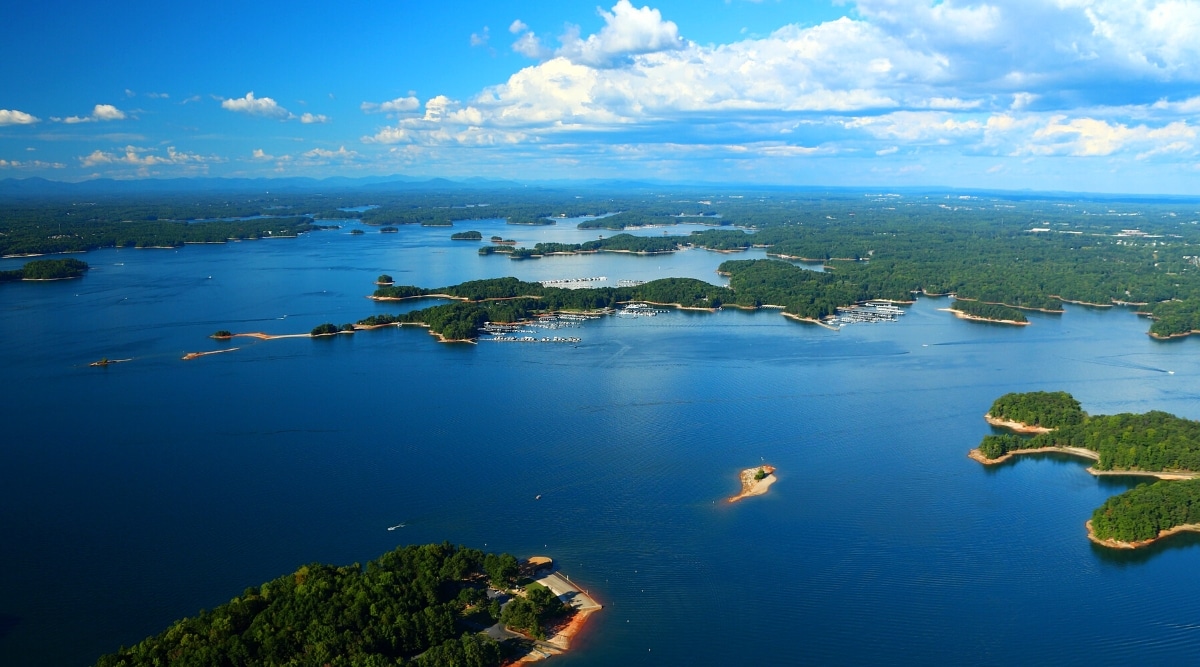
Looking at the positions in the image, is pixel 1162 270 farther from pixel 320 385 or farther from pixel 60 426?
pixel 60 426

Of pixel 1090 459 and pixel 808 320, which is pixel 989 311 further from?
pixel 1090 459

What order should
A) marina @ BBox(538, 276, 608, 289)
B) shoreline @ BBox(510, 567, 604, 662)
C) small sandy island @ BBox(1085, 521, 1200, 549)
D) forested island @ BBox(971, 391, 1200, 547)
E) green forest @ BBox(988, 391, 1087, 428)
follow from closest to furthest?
shoreline @ BBox(510, 567, 604, 662) → small sandy island @ BBox(1085, 521, 1200, 549) → forested island @ BBox(971, 391, 1200, 547) → green forest @ BBox(988, 391, 1087, 428) → marina @ BBox(538, 276, 608, 289)

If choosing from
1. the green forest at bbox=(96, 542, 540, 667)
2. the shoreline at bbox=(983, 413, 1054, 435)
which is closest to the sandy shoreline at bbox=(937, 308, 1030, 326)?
the shoreline at bbox=(983, 413, 1054, 435)

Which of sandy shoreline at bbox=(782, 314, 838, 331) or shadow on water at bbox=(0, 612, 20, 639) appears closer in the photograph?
shadow on water at bbox=(0, 612, 20, 639)

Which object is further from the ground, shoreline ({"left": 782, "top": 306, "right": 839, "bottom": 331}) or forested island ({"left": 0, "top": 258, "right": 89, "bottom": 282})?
forested island ({"left": 0, "top": 258, "right": 89, "bottom": 282})

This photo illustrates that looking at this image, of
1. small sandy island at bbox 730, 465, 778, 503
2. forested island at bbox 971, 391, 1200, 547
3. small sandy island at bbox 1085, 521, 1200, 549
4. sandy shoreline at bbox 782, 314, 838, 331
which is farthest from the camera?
sandy shoreline at bbox 782, 314, 838, 331

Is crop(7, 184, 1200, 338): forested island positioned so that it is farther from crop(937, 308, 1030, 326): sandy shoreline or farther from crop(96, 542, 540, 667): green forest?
crop(96, 542, 540, 667): green forest

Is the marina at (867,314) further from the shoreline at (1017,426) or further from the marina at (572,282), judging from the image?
the marina at (572,282)
